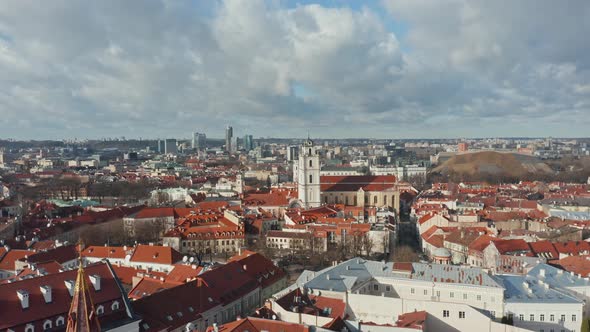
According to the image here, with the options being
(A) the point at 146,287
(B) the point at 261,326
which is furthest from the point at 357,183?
(B) the point at 261,326

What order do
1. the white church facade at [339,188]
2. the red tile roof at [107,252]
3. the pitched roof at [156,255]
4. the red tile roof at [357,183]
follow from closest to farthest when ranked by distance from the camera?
the pitched roof at [156,255]
the red tile roof at [107,252]
the white church facade at [339,188]
the red tile roof at [357,183]

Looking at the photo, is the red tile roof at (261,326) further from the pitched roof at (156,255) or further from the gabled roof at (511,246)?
the gabled roof at (511,246)

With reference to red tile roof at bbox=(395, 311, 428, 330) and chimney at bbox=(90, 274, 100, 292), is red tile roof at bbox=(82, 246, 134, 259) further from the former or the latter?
red tile roof at bbox=(395, 311, 428, 330)

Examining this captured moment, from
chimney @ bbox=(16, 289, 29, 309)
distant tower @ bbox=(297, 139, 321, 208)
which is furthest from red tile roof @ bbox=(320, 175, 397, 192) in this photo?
chimney @ bbox=(16, 289, 29, 309)

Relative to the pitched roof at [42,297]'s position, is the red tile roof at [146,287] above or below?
below

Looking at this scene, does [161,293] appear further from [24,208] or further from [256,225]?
[24,208]

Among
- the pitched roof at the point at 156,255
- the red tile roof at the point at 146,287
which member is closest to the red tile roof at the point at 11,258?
the pitched roof at the point at 156,255

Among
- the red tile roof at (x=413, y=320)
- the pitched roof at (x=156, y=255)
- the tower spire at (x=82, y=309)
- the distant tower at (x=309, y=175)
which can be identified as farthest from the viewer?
the distant tower at (x=309, y=175)

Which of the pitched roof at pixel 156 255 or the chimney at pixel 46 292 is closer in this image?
the chimney at pixel 46 292

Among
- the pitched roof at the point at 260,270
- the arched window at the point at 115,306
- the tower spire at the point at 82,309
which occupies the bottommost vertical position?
the pitched roof at the point at 260,270
